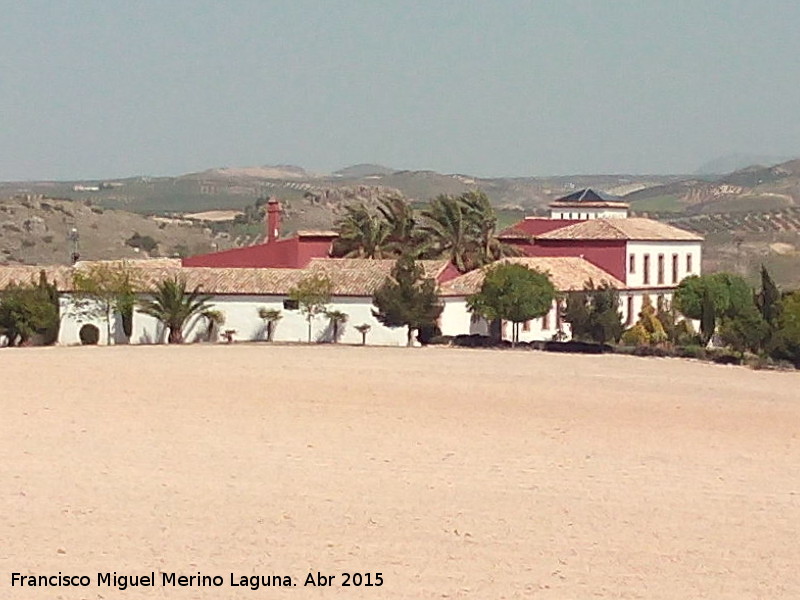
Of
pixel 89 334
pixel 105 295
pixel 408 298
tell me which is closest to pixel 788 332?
pixel 408 298

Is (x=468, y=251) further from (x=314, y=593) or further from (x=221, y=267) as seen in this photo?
(x=314, y=593)

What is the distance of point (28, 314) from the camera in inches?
1946

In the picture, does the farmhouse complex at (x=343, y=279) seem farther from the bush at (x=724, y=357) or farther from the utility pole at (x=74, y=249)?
the bush at (x=724, y=357)

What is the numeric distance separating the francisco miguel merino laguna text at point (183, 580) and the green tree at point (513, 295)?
1336 inches

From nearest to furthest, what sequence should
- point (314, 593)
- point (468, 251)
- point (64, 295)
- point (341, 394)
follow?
point (314, 593), point (341, 394), point (64, 295), point (468, 251)

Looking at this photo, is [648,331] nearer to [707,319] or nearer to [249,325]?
[707,319]

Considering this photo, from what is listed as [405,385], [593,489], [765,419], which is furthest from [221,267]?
[593,489]

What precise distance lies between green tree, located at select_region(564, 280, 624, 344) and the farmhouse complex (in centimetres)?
104

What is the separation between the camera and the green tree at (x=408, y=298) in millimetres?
48250

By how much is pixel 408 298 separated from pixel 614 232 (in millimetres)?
17112

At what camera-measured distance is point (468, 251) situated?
188 feet

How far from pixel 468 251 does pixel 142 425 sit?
1242 inches

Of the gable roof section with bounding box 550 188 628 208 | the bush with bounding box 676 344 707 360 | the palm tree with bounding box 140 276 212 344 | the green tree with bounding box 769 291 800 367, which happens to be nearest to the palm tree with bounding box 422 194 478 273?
the palm tree with bounding box 140 276 212 344

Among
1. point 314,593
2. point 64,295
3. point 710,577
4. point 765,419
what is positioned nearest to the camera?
point 314,593
